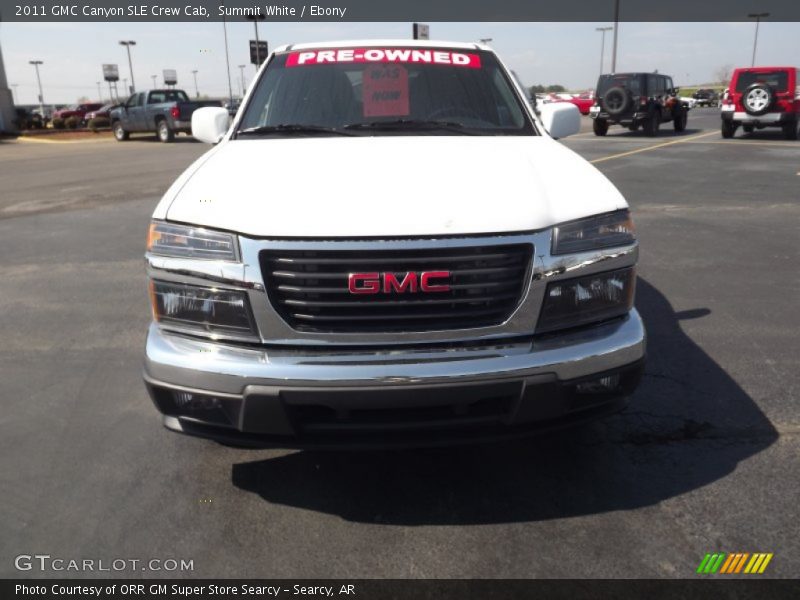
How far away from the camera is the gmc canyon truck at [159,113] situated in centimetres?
2345

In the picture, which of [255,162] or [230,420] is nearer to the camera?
[230,420]

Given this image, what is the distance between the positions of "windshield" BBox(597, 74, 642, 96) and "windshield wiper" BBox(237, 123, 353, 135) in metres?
19.7

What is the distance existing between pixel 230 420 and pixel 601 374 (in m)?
1.34

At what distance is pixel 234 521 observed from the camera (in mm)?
2545

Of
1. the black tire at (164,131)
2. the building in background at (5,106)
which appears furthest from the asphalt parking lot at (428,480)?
the building in background at (5,106)

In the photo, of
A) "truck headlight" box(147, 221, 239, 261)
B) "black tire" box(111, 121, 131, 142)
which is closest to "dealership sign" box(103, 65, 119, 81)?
"black tire" box(111, 121, 131, 142)

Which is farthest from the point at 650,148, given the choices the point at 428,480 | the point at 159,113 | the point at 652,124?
the point at 159,113

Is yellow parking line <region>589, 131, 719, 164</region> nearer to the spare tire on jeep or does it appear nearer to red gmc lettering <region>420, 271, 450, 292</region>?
the spare tire on jeep

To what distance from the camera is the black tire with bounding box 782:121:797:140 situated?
751 inches

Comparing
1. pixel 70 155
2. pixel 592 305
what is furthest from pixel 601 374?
pixel 70 155

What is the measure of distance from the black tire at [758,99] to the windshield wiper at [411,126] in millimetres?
18556

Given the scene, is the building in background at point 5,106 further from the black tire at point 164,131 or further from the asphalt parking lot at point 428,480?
the asphalt parking lot at point 428,480

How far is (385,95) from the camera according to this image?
372 centimetres
